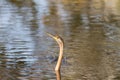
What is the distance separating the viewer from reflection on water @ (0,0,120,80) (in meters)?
7.44

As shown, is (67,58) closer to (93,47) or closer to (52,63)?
(52,63)

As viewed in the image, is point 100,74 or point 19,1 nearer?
point 100,74

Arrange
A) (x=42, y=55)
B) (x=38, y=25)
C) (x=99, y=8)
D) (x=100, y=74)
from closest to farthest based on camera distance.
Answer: (x=100, y=74) → (x=42, y=55) → (x=38, y=25) → (x=99, y=8)

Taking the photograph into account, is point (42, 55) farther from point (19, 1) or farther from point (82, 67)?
point (19, 1)

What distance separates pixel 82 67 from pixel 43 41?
1910 mm

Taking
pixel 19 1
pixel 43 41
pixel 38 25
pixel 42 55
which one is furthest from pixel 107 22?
pixel 19 1

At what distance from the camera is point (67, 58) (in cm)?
814

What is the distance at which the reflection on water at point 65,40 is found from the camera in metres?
7.44

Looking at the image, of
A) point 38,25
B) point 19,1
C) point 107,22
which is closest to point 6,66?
point 38,25

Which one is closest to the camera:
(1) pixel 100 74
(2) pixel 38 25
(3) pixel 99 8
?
(1) pixel 100 74

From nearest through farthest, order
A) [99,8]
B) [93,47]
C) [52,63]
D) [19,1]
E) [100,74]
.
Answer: [100,74] < [52,63] < [93,47] < [99,8] < [19,1]

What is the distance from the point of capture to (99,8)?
45.4 feet

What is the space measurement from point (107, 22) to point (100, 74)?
4092mm

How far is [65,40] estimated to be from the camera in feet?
31.1
